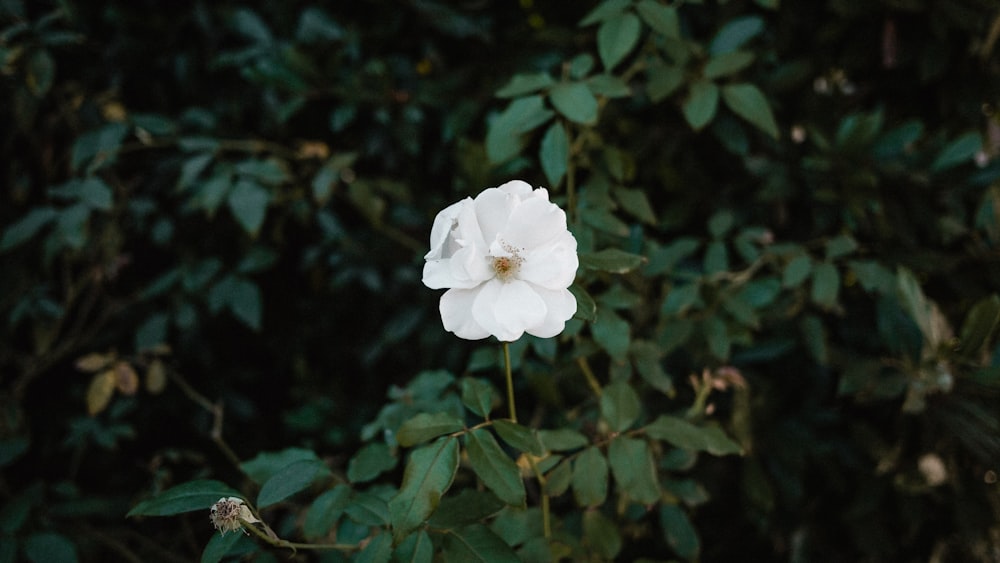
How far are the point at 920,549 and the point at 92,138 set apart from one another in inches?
78.5

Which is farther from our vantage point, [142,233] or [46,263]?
[142,233]

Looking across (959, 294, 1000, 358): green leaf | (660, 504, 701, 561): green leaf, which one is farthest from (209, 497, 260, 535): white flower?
(959, 294, 1000, 358): green leaf

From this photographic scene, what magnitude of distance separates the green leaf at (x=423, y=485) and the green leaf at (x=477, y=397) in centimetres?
8

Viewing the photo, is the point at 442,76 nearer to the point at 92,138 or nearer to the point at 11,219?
the point at 92,138

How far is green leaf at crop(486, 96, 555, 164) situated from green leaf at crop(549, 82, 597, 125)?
3cm

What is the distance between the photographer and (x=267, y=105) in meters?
1.54

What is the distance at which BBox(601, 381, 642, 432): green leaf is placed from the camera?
3.13 ft

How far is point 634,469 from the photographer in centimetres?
90

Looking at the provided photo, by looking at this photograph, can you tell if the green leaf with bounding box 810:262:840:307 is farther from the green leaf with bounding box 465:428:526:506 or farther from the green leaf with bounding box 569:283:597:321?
the green leaf with bounding box 465:428:526:506

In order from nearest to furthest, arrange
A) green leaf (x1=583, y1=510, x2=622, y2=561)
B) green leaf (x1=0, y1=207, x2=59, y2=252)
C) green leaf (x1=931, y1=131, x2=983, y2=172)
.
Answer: green leaf (x1=583, y1=510, x2=622, y2=561)
green leaf (x1=931, y1=131, x2=983, y2=172)
green leaf (x1=0, y1=207, x2=59, y2=252)

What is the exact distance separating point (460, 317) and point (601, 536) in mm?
476

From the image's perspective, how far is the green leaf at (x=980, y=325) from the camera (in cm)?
108

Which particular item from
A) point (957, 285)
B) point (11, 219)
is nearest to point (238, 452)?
point (11, 219)

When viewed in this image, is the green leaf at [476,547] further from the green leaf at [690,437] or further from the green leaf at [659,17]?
the green leaf at [659,17]
